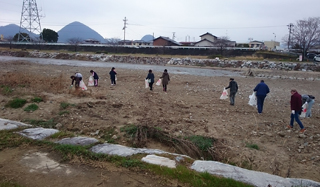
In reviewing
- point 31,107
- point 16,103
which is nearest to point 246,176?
point 31,107

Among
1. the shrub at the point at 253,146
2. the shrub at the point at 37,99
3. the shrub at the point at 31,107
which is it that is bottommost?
the shrub at the point at 253,146

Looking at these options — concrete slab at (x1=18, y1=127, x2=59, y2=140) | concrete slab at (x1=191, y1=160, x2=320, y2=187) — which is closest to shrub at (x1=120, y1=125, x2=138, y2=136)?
concrete slab at (x1=18, y1=127, x2=59, y2=140)

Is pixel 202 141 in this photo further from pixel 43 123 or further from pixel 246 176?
pixel 43 123

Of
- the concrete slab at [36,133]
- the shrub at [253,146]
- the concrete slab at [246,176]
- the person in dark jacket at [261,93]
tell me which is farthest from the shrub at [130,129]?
the person in dark jacket at [261,93]

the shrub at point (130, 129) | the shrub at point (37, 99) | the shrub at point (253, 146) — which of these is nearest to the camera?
the shrub at point (253, 146)

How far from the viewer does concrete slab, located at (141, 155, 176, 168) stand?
4.15 metres

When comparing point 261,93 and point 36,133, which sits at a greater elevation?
point 261,93

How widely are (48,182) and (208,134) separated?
5.04 metres

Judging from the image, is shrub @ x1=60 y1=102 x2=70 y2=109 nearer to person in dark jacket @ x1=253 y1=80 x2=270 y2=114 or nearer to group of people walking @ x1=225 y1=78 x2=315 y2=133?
group of people walking @ x1=225 y1=78 x2=315 y2=133

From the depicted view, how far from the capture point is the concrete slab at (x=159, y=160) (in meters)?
4.15

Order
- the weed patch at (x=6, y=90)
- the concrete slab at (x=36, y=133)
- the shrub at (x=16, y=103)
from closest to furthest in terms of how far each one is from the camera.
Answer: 1. the concrete slab at (x=36, y=133)
2. the shrub at (x=16, y=103)
3. the weed patch at (x=6, y=90)

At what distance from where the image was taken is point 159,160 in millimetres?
4320

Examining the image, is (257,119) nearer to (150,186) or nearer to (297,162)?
(297,162)

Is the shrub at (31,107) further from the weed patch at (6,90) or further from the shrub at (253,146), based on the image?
the shrub at (253,146)
